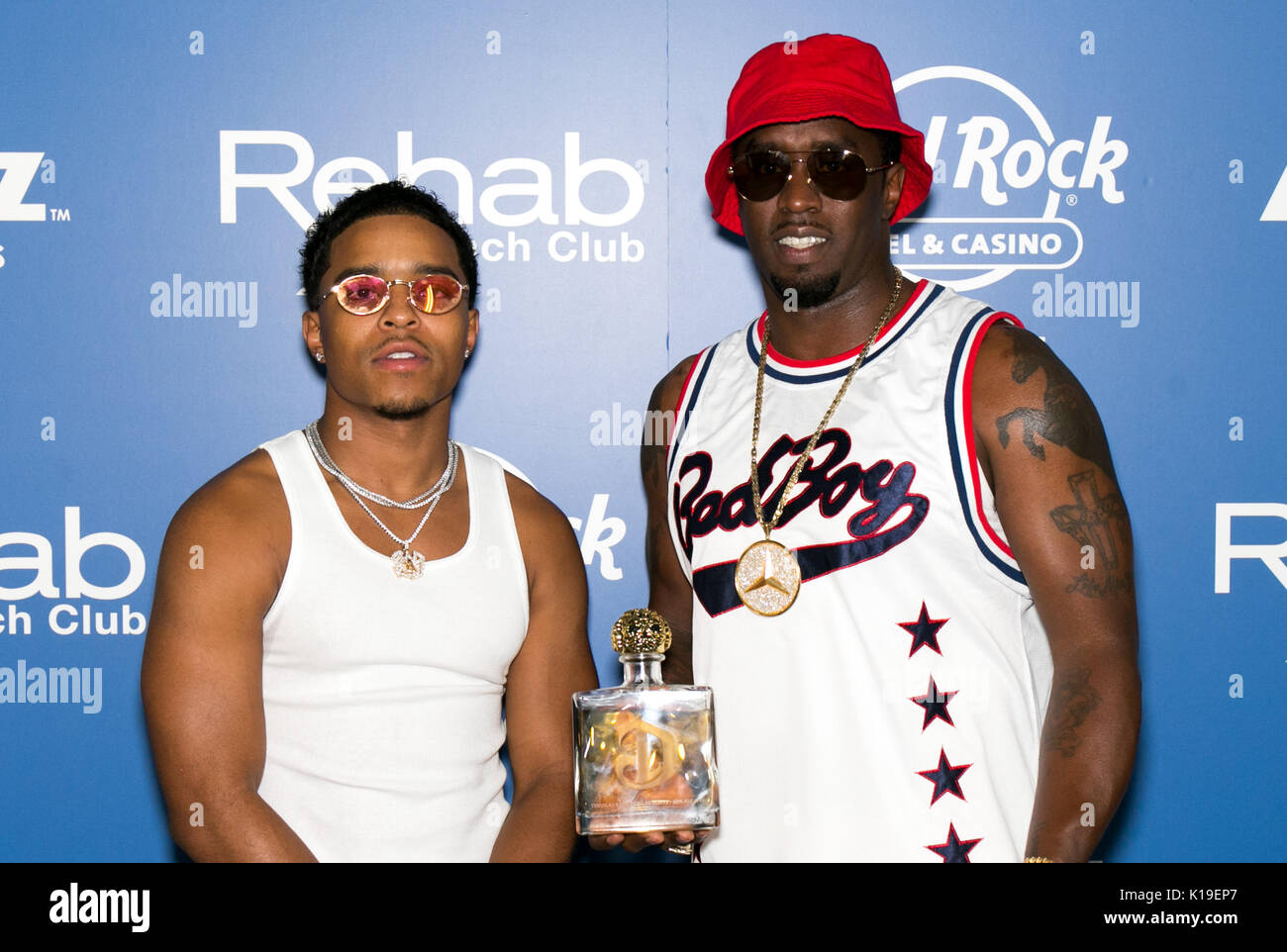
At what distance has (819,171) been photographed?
2.37m

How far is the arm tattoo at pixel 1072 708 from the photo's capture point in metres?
2.13

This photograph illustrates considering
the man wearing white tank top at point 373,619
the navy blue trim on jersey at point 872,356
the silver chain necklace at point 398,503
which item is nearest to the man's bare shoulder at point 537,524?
the man wearing white tank top at point 373,619

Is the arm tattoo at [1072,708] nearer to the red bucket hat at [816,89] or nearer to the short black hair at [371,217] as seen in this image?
the red bucket hat at [816,89]

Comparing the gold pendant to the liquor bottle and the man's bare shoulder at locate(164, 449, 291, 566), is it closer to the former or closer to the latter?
the liquor bottle

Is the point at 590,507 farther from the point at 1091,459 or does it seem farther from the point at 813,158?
the point at 1091,459

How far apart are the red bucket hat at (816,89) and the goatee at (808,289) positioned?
0.87 ft

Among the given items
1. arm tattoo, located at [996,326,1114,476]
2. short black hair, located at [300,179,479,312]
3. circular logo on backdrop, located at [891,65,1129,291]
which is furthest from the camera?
circular logo on backdrop, located at [891,65,1129,291]

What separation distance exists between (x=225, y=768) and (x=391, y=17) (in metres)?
1.82

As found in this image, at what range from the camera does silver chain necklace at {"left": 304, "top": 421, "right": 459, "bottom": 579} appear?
2340mm

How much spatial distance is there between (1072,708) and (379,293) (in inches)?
54.7

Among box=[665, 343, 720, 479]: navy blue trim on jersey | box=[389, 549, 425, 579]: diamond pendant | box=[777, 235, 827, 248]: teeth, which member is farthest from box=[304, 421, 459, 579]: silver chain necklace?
box=[777, 235, 827, 248]: teeth

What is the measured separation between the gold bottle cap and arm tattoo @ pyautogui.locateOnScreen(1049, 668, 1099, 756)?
657mm

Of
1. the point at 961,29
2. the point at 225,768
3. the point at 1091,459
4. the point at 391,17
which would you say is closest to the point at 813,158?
the point at 1091,459

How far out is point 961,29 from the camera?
310cm
